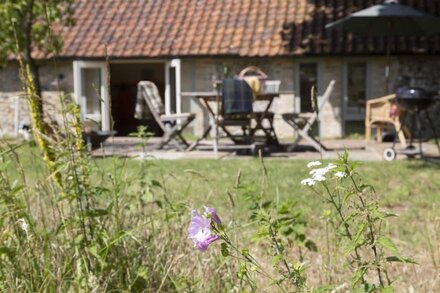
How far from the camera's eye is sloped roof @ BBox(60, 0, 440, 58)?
16.1 metres

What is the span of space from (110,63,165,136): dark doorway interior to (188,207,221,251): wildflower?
19.9 metres

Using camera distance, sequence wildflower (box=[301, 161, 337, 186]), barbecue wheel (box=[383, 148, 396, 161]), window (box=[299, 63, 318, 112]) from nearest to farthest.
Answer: wildflower (box=[301, 161, 337, 186]), barbecue wheel (box=[383, 148, 396, 161]), window (box=[299, 63, 318, 112])

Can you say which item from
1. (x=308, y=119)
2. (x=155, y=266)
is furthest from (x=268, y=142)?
(x=155, y=266)

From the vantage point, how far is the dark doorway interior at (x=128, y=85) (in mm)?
22000

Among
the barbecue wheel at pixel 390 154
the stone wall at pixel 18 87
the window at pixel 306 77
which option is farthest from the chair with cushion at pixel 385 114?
the stone wall at pixel 18 87

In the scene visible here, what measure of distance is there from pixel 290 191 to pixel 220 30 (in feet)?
34.7

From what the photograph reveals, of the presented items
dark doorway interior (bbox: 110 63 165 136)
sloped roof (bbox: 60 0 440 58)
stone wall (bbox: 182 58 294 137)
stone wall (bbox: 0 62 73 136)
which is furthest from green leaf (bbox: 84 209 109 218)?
dark doorway interior (bbox: 110 63 165 136)

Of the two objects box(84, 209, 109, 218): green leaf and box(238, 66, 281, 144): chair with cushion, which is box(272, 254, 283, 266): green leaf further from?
box(238, 66, 281, 144): chair with cushion

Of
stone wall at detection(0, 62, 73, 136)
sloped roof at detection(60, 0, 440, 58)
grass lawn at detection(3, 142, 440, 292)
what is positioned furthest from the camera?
stone wall at detection(0, 62, 73, 136)

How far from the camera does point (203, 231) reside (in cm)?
192

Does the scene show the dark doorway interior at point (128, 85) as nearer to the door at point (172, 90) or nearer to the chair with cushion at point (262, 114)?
the door at point (172, 90)

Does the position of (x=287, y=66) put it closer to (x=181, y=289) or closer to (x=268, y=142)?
(x=268, y=142)

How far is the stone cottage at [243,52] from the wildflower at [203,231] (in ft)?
45.5

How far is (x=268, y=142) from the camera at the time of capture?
1200 centimetres
